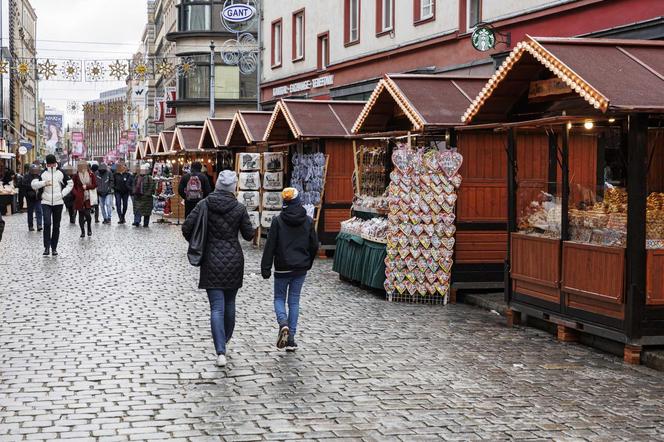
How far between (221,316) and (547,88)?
15.6 ft

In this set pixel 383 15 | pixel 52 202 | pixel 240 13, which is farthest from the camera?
pixel 240 13

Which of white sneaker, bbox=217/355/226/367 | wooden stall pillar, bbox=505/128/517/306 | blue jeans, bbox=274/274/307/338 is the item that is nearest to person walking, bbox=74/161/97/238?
wooden stall pillar, bbox=505/128/517/306

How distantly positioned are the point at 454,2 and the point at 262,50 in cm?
1641

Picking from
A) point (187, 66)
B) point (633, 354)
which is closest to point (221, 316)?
point (633, 354)

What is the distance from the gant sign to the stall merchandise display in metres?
25.7

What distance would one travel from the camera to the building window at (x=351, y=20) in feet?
96.0

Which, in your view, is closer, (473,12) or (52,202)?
(52,202)

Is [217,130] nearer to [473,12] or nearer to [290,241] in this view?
[473,12]

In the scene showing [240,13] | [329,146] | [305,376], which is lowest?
[305,376]

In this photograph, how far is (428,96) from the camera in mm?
15781

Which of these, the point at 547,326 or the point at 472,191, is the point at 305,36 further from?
the point at 547,326

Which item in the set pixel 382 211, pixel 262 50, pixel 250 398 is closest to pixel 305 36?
pixel 262 50

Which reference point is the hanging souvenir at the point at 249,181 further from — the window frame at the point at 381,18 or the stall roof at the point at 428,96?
the stall roof at the point at 428,96

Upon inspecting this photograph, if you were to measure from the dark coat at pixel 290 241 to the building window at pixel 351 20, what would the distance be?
62.0ft
